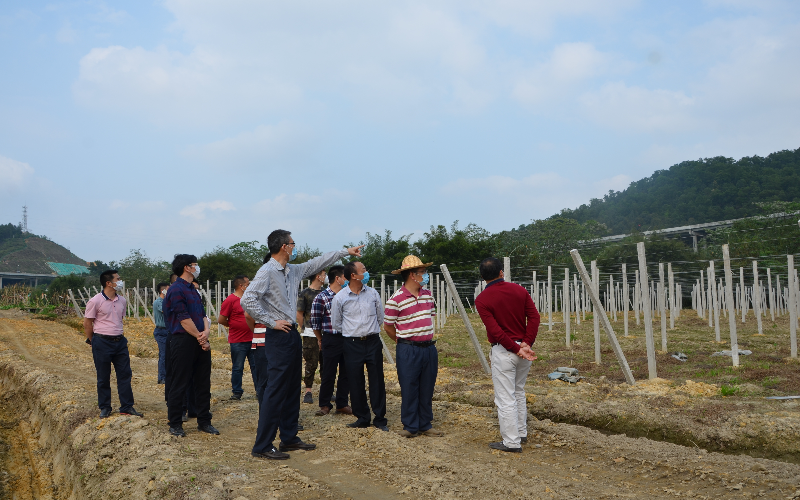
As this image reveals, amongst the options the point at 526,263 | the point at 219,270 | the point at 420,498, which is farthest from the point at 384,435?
the point at 219,270

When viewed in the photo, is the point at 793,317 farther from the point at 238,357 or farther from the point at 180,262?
the point at 180,262

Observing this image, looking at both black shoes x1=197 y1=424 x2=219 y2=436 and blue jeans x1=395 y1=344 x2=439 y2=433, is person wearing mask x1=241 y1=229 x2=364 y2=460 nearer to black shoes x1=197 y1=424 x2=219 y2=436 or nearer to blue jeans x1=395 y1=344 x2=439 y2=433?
blue jeans x1=395 y1=344 x2=439 y2=433

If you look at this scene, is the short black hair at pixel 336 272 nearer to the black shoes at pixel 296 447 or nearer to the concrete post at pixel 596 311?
the black shoes at pixel 296 447

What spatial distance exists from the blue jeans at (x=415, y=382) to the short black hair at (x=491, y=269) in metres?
0.97

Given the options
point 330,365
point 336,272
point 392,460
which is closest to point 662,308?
point 336,272

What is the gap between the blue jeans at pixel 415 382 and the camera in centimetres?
523

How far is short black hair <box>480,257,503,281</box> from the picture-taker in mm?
4816

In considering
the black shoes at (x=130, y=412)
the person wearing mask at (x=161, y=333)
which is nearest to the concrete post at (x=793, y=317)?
the black shoes at (x=130, y=412)

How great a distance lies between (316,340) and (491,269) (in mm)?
3172

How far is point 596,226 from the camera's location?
2064 inches

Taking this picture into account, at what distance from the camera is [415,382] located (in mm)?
5270

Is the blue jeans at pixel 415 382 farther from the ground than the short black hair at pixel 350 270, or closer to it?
closer to it

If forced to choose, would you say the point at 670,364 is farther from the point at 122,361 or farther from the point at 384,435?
the point at 122,361

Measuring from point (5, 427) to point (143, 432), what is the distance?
19.1 ft
